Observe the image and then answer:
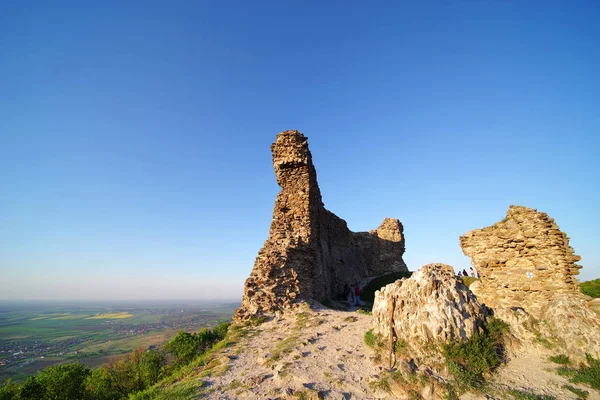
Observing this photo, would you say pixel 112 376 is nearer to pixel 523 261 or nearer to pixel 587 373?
pixel 587 373

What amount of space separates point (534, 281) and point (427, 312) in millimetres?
5799

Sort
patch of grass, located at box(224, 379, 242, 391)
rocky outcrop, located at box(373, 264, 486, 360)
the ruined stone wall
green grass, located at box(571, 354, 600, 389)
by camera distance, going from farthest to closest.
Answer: the ruined stone wall < rocky outcrop, located at box(373, 264, 486, 360) < patch of grass, located at box(224, 379, 242, 391) < green grass, located at box(571, 354, 600, 389)

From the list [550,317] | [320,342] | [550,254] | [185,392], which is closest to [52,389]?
[185,392]

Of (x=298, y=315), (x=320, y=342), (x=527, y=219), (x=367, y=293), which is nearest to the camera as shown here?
(x=320, y=342)

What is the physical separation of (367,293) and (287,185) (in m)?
14.5

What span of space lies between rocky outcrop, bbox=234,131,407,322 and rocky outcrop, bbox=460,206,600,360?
8.73 meters

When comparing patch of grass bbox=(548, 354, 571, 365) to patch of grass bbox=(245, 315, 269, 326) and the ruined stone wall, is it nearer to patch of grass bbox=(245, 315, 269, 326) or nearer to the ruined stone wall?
the ruined stone wall

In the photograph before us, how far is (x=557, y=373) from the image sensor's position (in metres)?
6.35

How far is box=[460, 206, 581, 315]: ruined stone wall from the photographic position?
31.1ft

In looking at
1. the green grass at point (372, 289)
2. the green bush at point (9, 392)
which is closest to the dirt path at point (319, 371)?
the green bush at point (9, 392)

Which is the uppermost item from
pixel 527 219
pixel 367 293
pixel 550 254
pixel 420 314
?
pixel 527 219

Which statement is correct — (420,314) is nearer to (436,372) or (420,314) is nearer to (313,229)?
(436,372)

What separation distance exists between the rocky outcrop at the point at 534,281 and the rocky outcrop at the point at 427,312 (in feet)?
5.25

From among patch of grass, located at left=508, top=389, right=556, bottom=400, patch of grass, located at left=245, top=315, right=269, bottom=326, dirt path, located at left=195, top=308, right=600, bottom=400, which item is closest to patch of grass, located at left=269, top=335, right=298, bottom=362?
dirt path, located at left=195, top=308, right=600, bottom=400
